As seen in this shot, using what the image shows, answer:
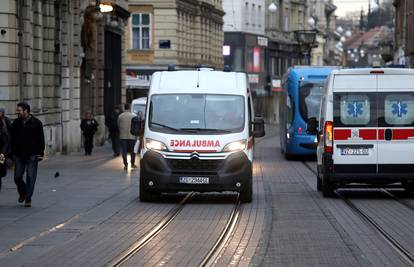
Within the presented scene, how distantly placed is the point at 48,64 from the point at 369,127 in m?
19.2

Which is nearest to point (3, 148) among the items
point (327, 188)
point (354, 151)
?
point (327, 188)

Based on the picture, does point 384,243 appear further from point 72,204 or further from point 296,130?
point 296,130

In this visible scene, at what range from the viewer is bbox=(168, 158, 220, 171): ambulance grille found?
20438 mm

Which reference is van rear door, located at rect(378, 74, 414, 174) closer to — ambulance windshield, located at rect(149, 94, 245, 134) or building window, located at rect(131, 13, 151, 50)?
ambulance windshield, located at rect(149, 94, 245, 134)

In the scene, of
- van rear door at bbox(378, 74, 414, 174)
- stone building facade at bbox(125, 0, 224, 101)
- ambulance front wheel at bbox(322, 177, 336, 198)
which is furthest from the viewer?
stone building facade at bbox(125, 0, 224, 101)

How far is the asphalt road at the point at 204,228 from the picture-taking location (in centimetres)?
1327

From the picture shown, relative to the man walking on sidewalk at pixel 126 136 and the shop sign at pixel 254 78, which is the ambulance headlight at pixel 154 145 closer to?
the man walking on sidewalk at pixel 126 136

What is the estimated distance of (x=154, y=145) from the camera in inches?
812

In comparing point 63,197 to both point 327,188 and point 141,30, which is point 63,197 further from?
point 141,30

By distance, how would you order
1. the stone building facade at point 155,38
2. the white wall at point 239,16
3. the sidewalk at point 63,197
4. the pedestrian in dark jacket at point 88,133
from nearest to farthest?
the sidewalk at point 63,197 → the pedestrian in dark jacket at point 88,133 → the stone building facade at point 155,38 → the white wall at point 239,16

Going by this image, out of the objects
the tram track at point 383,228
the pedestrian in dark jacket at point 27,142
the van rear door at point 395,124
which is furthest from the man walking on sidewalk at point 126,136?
the pedestrian in dark jacket at point 27,142

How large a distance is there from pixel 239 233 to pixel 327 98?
21.5 ft

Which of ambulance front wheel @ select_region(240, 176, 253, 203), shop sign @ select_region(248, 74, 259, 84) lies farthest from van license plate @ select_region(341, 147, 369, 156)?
shop sign @ select_region(248, 74, 259, 84)

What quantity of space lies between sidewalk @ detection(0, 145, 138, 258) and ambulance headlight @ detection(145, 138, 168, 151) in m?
1.24
